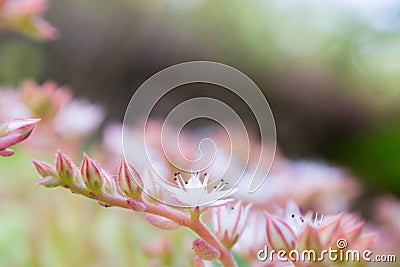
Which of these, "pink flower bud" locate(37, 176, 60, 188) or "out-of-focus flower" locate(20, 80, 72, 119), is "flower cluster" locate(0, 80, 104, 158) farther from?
"pink flower bud" locate(37, 176, 60, 188)

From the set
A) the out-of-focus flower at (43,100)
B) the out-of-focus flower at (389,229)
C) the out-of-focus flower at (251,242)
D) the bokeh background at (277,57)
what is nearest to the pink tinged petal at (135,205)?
the out-of-focus flower at (251,242)

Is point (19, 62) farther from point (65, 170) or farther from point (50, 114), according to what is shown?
point (65, 170)

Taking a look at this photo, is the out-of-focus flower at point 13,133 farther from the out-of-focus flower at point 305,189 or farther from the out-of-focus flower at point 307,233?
the out-of-focus flower at point 305,189

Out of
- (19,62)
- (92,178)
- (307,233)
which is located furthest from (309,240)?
(19,62)

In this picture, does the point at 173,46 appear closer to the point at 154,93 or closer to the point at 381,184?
the point at 154,93

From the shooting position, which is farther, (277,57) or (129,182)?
(277,57)

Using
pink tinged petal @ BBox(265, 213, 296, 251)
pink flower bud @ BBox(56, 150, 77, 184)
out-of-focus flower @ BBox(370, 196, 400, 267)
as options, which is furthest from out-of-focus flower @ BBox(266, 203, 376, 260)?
out-of-focus flower @ BBox(370, 196, 400, 267)
